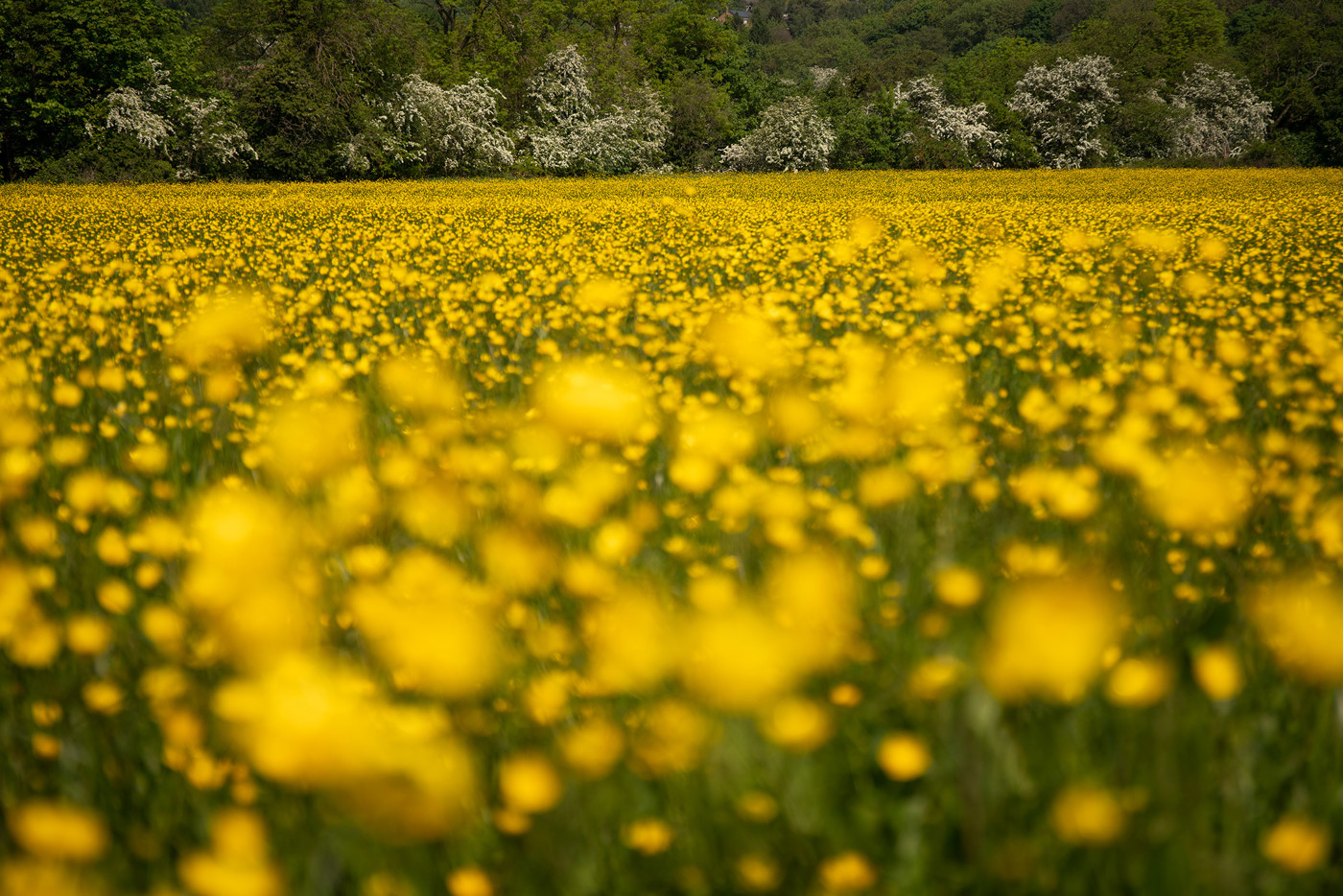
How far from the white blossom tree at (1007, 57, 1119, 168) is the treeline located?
121mm

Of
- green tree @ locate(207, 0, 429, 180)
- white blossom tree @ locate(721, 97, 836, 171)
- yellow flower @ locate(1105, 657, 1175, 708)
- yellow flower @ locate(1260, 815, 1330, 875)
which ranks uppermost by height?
green tree @ locate(207, 0, 429, 180)

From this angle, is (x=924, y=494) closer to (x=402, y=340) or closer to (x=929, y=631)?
(x=929, y=631)

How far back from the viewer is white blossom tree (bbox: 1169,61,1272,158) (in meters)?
41.1

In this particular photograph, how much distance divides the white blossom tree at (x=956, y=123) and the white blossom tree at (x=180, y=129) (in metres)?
32.0

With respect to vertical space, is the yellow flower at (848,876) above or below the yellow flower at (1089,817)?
below

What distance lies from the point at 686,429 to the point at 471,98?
113 feet

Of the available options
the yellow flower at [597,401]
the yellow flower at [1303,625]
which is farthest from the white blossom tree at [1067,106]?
the yellow flower at [1303,625]

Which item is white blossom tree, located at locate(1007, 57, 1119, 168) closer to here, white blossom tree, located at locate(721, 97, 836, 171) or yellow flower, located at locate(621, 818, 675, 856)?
white blossom tree, located at locate(721, 97, 836, 171)

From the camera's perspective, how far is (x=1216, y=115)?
42.1m

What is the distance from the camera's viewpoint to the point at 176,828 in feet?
4.57

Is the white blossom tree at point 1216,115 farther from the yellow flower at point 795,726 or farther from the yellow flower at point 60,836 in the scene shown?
the yellow flower at point 60,836

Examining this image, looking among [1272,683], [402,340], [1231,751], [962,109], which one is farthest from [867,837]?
[962,109]

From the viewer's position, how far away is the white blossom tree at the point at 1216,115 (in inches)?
1617

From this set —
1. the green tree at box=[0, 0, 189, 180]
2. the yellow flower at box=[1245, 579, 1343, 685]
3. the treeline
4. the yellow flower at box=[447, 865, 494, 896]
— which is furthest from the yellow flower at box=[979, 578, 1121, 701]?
the green tree at box=[0, 0, 189, 180]
